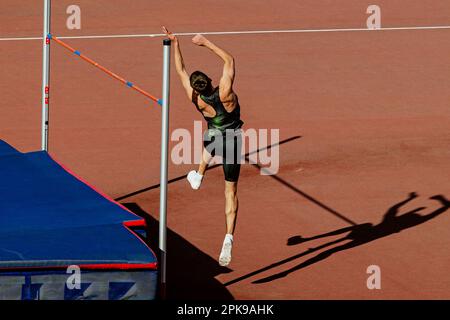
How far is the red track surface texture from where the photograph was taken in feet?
47.5

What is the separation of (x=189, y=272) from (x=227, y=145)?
192 cm

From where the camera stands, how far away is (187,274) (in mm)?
14141

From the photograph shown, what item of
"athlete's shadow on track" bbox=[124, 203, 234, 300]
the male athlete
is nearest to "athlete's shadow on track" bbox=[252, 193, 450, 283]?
"athlete's shadow on track" bbox=[124, 203, 234, 300]

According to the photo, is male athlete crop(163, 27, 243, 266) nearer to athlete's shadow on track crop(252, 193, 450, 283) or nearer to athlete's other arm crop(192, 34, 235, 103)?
athlete's other arm crop(192, 34, 235, 103)

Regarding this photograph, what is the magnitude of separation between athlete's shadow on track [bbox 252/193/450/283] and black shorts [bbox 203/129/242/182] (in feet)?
5.56

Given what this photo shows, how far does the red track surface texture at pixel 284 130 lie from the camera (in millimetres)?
14484

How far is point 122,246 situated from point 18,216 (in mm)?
1502

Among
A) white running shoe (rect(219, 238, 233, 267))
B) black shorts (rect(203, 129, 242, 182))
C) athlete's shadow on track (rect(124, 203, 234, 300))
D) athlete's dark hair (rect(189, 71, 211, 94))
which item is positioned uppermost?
athlete's dark hair (rect(189, 71, 211, 94))

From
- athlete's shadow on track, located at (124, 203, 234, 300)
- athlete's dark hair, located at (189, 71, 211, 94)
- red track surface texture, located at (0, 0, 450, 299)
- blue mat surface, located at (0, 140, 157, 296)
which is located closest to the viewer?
blue mat surface, located at (0, 140, 157, 296)

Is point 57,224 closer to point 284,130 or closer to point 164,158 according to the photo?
point 164,158

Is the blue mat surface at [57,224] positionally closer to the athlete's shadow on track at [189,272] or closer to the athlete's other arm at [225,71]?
the athlete's shadow on track at [189,272]

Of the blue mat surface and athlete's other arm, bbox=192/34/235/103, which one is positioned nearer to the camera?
the blue mat surface
